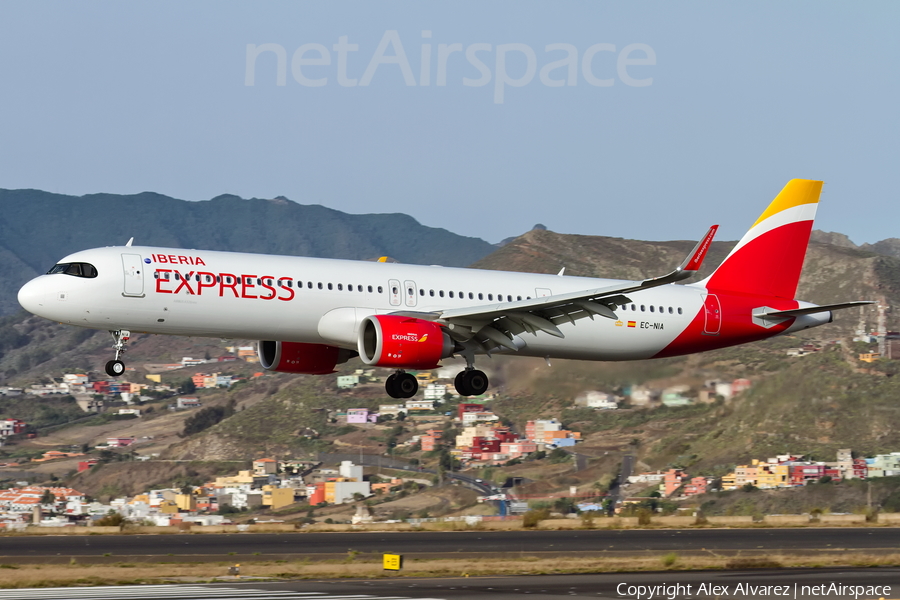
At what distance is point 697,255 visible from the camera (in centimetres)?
3159

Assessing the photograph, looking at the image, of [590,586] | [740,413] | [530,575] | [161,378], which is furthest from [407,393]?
[161,378]

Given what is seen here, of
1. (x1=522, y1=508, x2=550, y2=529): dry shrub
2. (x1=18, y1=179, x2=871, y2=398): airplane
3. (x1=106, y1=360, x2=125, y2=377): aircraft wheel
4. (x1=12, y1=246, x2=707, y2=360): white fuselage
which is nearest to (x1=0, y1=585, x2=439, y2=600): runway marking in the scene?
(x1=106, y1=360, x2=125, y2=377): aircraft wheel

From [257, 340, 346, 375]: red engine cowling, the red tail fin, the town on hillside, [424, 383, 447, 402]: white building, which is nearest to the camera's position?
[257, 340, 346, 375]: red engine cowling

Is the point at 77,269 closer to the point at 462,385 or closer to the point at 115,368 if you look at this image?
the point at 115,368

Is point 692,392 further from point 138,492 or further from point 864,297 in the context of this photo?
point 864,297

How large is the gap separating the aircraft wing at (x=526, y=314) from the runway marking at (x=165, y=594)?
1135 centimetres

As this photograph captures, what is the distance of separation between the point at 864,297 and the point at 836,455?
62729mm

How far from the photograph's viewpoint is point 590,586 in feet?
93.3

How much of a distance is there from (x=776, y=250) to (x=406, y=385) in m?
14.7

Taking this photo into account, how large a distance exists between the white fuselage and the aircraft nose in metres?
0.03

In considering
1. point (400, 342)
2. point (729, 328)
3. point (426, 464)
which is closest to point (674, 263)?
point (426, 464)

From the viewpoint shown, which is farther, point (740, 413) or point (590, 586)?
point (740, 413)

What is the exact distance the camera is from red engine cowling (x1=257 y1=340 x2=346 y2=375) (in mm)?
39375

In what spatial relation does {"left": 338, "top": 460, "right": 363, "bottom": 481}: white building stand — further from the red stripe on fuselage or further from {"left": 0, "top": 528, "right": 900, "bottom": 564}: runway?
the red stripe on fuselage
